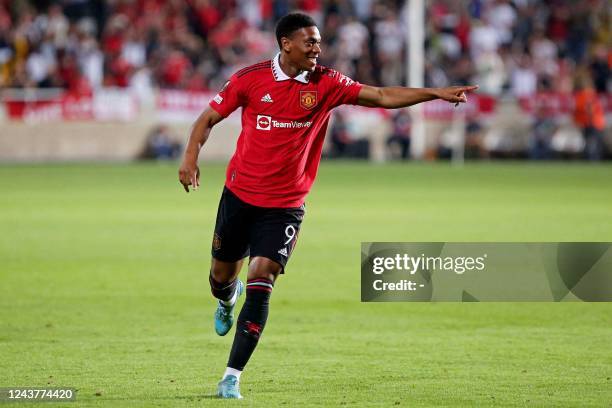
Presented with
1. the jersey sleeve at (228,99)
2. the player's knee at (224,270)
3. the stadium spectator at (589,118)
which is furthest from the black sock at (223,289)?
the stadium spectator at (589,118)

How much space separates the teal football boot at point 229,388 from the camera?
25.1 ft

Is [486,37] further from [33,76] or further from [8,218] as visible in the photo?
[8,218]

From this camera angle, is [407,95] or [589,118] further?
[589,118]

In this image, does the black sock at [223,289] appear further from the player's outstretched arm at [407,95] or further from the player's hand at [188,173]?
the player's outstretched arm at [407,95]

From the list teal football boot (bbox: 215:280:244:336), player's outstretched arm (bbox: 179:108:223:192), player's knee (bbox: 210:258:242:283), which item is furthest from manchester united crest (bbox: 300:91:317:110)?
teal football boot (bbox: 215:280:244:336)

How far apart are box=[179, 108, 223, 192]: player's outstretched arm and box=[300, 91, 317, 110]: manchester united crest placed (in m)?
0.52

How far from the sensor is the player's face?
26.5ft

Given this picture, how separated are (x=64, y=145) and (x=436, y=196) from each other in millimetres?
14476

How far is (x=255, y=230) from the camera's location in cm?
828

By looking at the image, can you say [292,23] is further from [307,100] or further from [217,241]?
[217,241]

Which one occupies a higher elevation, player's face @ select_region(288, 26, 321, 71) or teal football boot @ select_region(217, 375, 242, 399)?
player's face @ select_region(288, 26, 321, 71)

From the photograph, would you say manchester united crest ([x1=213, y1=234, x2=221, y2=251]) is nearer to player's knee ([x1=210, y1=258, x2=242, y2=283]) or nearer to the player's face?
player's knee ([x1=210, y1=258, x2=242, y2=283])

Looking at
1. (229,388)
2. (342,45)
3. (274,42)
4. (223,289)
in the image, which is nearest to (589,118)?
(342,45)

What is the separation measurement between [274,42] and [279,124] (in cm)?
2955
